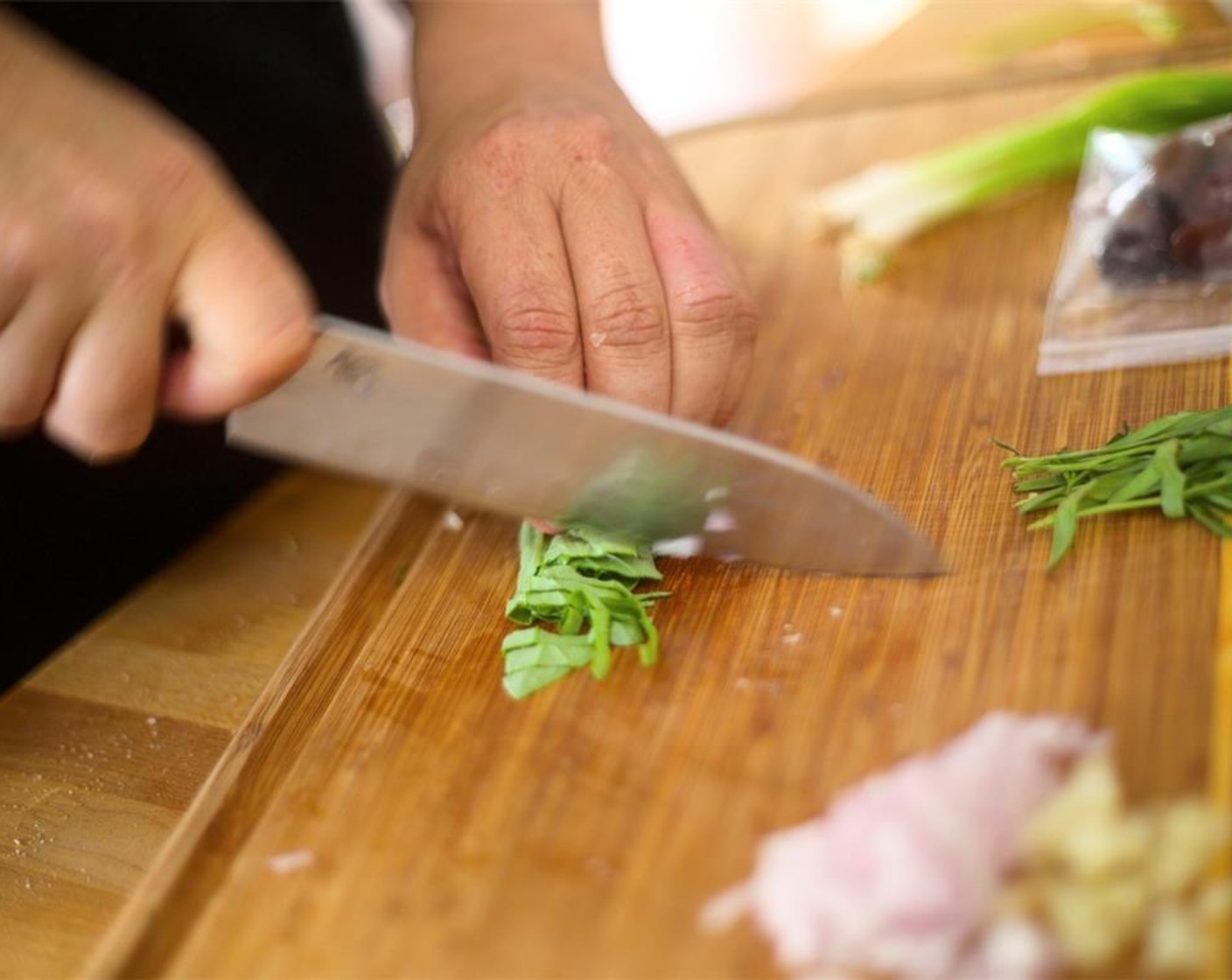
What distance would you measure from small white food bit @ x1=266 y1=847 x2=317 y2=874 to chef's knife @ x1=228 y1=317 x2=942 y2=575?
1.48ft

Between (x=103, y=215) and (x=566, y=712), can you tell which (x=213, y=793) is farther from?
(x=103, y=215)

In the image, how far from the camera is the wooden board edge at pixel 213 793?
1.35 meters

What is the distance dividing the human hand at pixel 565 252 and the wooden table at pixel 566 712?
280 mm

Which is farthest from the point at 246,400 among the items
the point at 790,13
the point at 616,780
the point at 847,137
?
the point at 790,13

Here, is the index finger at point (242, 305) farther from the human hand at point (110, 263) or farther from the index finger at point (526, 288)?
the index finger at point (526, 288)

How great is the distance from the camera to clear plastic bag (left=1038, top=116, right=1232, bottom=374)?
185 centimetres

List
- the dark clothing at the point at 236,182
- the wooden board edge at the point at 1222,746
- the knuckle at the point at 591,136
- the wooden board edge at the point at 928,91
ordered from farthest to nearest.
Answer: the wooden board edge at the point at 928,91, the dark clothing at the point at 236,182, the knuckle at the point at 591,136, the wooden board edge at the point at 1222,746

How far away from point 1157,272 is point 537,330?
101 cm

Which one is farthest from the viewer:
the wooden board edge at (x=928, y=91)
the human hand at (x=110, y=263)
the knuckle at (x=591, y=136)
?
the wooden board edge at (x=928, y=91)

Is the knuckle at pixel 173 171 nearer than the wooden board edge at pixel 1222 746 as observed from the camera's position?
No

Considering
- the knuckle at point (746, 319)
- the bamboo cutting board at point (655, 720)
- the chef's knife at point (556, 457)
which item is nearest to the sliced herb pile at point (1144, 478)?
the bamboo cutting board at point (655, 720)

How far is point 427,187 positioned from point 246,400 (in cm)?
65

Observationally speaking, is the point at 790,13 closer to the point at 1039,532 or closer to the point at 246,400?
the point at 1039,532

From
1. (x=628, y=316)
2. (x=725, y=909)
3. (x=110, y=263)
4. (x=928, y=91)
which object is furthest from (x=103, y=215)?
(x=928, y=91)
